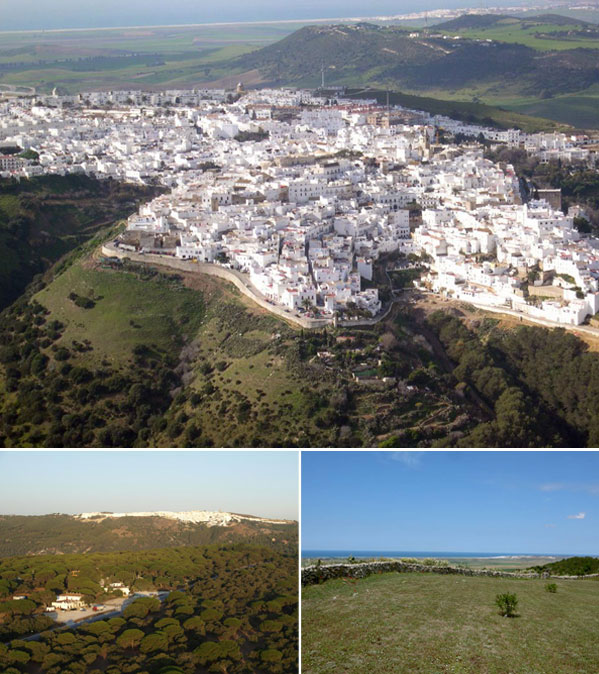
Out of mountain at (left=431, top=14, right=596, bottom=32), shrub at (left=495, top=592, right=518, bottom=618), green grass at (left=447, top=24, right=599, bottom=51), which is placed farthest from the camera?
mountain at (left=431, top=14, right=596, bottom=32)

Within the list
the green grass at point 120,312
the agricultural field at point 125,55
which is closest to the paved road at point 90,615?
the green grass at point 120,312

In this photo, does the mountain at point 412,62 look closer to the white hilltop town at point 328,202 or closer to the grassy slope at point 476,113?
the grassy slope at point 476,113

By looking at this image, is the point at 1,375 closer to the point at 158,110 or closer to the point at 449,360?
the point at 449,360

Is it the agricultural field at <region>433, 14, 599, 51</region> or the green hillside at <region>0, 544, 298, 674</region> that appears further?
the agricultural field at <region>433, 14, 599, 51</region>

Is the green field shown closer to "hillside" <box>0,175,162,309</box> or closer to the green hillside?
"hillside" <box>0,175,162,309</box>

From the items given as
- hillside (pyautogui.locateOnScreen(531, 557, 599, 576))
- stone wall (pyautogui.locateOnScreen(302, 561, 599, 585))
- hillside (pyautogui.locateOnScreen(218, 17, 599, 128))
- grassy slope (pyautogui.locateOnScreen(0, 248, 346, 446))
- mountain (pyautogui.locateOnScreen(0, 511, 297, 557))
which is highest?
hillside (pyautogui.locateOnScreen(218, 17, 599, 128))

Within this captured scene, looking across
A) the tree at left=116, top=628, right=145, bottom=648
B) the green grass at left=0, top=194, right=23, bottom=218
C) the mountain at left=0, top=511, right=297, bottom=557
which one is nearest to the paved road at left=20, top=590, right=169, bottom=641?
A: the tree at left=116, top=628, right=145, bottom=648
